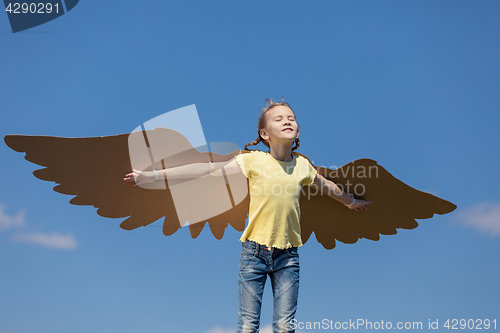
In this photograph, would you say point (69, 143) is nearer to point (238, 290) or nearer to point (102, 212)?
point (102, 212)

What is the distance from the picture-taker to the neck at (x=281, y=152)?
2662 mm

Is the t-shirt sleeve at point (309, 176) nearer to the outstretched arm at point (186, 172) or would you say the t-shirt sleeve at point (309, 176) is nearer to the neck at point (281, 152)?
the neck at point (281, 152)

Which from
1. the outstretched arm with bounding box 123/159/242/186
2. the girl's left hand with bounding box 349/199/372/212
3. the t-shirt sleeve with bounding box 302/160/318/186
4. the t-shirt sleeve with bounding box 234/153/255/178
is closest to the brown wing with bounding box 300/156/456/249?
the girl's left hand with bounding box 349/199/372/212

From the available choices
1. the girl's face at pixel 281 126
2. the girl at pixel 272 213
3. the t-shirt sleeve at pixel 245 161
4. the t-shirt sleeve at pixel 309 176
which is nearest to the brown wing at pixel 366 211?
the t-shirt sleeve at pixel 309 176

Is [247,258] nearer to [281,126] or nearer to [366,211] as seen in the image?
[281,126]

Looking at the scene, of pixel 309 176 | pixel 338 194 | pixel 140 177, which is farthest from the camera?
pixel 338 194

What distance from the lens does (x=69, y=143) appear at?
254 cm

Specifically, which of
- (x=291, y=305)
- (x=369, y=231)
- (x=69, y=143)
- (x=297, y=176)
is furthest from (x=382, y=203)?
(x=69, y=143)

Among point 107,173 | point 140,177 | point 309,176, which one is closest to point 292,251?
point 309,176

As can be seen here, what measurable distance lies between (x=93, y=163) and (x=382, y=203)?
2066 mm

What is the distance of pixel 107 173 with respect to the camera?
2686mm

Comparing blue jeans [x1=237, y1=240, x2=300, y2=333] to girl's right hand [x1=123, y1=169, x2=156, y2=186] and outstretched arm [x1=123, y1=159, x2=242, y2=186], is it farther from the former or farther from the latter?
girl's right hand [x1=123, y1=169, x2=156, y2=186]

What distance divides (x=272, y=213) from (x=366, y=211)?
0.96m

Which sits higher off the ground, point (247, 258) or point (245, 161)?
point (245, 161)
